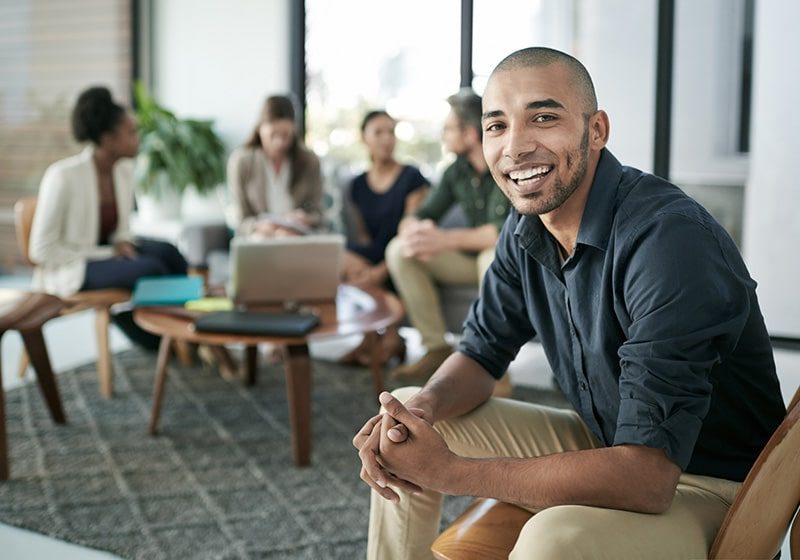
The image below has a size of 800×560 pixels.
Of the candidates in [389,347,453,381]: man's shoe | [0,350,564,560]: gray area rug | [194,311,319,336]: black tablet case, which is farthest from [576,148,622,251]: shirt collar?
[389,347,453,381]: man's shoe

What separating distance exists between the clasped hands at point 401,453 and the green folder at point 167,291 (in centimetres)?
169

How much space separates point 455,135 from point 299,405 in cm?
142

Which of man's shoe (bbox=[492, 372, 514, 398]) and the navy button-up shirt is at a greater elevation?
the navy button-up shirt

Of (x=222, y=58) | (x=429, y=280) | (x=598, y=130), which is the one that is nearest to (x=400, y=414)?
(x=598, y=130)

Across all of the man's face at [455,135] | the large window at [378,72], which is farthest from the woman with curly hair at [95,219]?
the large window at [378,72]

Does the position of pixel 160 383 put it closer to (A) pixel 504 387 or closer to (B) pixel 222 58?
(A) pixel 504 387

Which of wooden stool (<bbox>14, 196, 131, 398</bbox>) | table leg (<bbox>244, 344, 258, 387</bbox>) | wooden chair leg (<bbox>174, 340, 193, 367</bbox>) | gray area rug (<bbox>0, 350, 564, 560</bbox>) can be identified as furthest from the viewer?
wooden chair leg (<bbox>174, 340, 193, 367</bbox>)

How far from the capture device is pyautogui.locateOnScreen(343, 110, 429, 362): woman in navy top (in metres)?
3.90

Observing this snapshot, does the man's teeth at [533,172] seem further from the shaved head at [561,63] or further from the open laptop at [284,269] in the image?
the open laptop at [284,269]

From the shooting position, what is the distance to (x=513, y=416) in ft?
5.04

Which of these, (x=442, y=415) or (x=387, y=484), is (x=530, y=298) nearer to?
(x=442, y=415)

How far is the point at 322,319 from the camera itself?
2.77m

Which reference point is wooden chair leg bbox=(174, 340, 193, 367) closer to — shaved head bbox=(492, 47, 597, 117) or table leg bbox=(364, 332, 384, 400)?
table leg bbox=(364, 332, 384, 400)

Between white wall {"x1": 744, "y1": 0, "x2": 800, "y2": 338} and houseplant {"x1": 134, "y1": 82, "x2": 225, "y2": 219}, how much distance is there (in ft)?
9.91
